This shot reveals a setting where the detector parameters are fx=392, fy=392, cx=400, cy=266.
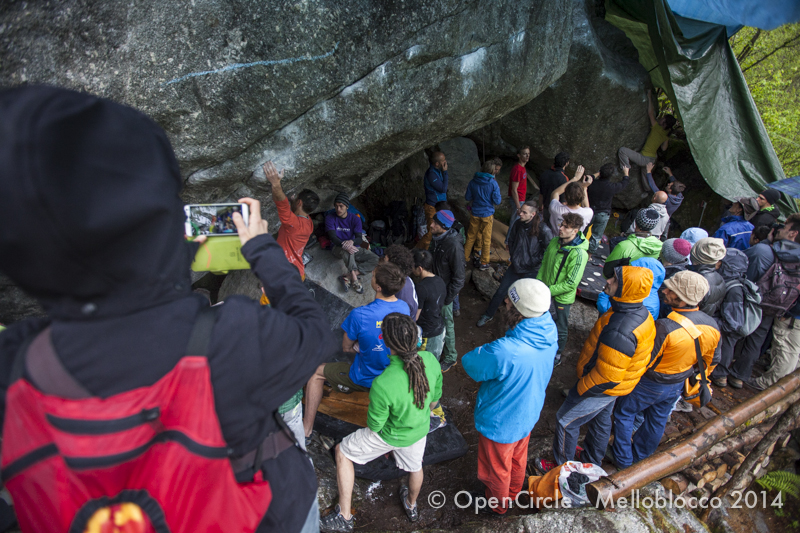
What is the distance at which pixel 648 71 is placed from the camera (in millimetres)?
8234

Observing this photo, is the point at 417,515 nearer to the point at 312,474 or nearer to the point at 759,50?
the point at 312,474

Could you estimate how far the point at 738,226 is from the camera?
628 centimetres

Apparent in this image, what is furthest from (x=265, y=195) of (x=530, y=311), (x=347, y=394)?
(x=530, y=311)

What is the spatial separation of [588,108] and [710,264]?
495cm

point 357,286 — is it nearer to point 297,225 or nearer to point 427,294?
point 297,225

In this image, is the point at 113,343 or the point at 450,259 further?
A: the point at 450,259

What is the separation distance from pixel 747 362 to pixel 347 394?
18.8 feet

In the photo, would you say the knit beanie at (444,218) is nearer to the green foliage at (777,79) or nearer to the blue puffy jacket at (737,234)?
the blue puffy jacket at (737,234)

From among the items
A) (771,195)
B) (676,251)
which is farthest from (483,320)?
(771,195)

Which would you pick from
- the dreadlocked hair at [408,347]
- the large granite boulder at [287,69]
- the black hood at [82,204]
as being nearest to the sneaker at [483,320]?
the large granite boulder at [287,69]

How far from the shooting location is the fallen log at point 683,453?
2.85 meters

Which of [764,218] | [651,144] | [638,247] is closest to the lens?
[638,247]

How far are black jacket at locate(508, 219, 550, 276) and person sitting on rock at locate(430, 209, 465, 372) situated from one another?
3.14 feet

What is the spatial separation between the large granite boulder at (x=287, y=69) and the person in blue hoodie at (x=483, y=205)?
2.38 m
